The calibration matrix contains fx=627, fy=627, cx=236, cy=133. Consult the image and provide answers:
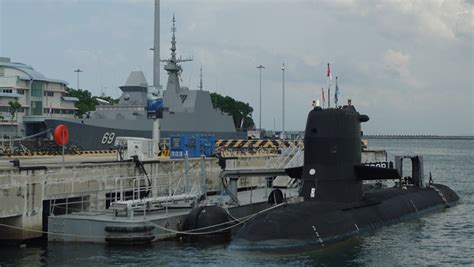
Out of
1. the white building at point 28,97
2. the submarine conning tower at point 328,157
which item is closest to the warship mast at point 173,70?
the white building at point 28,97

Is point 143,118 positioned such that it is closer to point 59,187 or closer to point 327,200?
point 59,187

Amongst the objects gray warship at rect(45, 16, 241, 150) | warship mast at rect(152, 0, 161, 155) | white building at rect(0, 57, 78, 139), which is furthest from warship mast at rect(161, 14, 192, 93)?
warship mast at rect(152, 0, 161, 155)

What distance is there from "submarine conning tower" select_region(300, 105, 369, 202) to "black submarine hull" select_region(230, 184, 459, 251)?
0.65m

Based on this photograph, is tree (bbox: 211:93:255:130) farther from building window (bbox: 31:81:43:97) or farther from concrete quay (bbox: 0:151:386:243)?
concrete quay (bbox: 0:151:386:243)

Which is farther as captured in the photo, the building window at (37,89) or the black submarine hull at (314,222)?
the building window at (37,89)

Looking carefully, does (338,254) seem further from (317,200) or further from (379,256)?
(317,200)

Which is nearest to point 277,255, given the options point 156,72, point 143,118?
point 156,72

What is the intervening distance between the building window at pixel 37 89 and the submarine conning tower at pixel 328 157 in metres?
69.2

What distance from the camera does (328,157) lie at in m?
24.6

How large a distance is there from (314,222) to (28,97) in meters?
71.7

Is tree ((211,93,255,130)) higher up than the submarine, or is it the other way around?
tree ((211,93,255,130))

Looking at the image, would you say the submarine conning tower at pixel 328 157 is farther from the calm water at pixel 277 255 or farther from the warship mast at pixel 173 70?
the warship mast at pixel 173 70

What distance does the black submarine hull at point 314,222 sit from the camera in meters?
20.7

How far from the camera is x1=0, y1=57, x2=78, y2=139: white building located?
76938 mm
